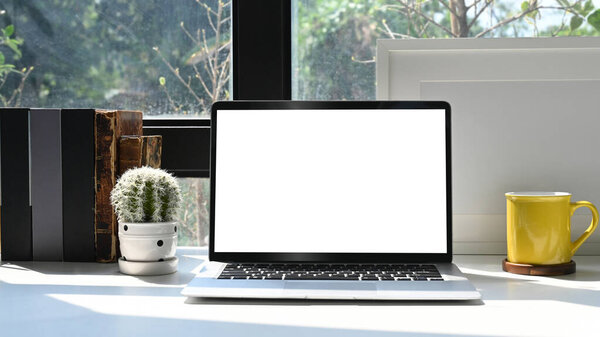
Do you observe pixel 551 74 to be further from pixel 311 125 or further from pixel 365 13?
pixel 311 125

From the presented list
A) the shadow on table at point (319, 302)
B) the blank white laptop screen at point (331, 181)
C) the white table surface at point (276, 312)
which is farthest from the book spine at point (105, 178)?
the shadow on table at point (319, 302)

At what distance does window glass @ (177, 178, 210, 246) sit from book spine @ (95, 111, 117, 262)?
27 cm

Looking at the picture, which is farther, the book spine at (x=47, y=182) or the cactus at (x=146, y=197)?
the book spine at (x=47, y=182)

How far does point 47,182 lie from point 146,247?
0.25 metres

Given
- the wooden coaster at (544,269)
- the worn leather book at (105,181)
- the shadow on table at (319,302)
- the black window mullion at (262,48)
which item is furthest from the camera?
the black window mullion at (262,48)

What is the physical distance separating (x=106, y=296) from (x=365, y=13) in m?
0.81

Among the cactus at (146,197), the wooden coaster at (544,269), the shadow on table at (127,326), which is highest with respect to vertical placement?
the cactus at (146,197)

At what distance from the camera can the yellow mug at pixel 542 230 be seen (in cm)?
104

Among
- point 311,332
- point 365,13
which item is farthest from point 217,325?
point 365,13

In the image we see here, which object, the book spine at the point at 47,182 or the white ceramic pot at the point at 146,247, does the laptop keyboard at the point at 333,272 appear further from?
the book spine at the point at 47,182

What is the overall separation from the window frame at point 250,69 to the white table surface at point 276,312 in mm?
397

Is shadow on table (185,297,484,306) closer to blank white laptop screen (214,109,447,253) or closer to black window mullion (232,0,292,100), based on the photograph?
blank white laptop screen (214,109,447,253)

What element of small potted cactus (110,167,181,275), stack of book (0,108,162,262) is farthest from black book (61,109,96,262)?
small potted cactus (110,167,181,275)

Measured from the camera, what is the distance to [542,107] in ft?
4.04
